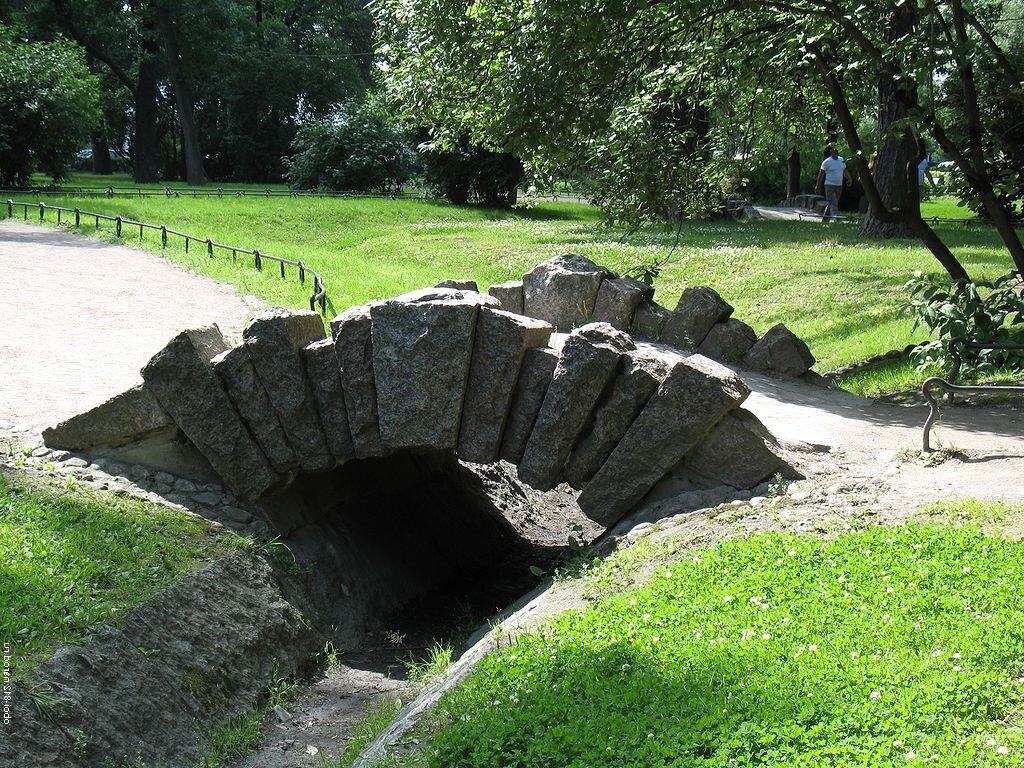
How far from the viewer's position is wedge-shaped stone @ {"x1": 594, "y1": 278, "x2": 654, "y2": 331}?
39.1ft

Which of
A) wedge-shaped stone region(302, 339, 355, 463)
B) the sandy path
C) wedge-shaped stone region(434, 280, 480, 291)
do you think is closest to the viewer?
wedge-shaped stone region(302, 339, 355, 463)

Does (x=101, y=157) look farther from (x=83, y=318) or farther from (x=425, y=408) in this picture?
(x=425, y=408)

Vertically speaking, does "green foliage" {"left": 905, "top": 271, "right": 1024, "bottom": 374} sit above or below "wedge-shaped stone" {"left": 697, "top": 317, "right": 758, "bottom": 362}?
above

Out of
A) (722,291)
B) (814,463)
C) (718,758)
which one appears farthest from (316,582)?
(722,291)

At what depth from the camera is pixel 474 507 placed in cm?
1057

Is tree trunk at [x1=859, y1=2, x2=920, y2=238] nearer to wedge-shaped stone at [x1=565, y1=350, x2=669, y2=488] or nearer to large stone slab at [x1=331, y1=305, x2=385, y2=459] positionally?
wedge-shaped stone at [x1=565, y1=350, x2=669, y2=488]

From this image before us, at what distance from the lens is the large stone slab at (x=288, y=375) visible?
787cm

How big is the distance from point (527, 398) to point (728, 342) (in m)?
4.32

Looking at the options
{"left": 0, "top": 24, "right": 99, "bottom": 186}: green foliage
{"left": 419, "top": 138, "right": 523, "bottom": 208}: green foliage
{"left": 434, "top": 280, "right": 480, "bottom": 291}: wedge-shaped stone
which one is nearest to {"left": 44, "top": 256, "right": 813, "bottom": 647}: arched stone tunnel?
{"left": 434, "top": 280, "right": 480, "bottom": 291}: wedge-shaped stone

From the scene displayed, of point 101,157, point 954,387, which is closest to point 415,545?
point 954,387

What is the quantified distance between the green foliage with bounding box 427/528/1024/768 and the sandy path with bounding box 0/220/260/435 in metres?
4.98

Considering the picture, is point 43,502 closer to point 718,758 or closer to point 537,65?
point 718,758

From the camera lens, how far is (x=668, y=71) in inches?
440

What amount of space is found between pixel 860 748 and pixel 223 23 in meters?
44.1
